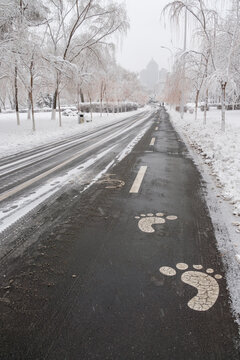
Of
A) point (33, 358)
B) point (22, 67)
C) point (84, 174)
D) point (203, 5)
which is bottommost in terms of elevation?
point (33, 358)

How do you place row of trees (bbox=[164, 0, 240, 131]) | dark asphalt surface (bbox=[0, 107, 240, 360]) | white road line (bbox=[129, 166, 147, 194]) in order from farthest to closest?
row of trees (bbox=[164, 0, 240, 131]), white road line (bbox=[129, 166, 147, 194]), dark asphalt surface (bbox=[0, 107, 240, 360])

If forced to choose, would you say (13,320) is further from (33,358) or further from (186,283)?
(186,283)

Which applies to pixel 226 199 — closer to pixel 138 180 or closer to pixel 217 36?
pixel 138 180

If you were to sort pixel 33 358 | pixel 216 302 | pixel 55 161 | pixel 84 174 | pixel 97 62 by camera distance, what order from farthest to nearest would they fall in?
pixel 97 62
pixel 55 161
pixel 84 174
pixel 216 302
pixel 33 358

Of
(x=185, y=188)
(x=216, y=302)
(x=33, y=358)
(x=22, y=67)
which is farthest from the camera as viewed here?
(x=22, y=67)

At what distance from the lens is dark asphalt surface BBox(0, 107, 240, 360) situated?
5.59 feet

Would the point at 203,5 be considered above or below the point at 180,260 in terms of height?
above

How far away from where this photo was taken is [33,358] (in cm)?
163

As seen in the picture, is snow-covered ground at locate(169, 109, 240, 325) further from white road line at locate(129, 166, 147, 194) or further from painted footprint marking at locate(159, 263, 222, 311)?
white road line at locate(129, 166, 147, 194)

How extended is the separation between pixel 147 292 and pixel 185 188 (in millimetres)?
3205

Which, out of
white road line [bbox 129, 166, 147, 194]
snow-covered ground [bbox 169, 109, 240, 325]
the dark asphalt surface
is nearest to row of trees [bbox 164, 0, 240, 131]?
snow-covered ground [bbox 169, 109, 240, 325]

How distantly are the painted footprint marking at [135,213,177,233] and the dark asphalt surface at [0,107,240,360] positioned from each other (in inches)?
3.4

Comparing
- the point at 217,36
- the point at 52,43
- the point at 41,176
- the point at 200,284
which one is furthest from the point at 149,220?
the point at 52,43

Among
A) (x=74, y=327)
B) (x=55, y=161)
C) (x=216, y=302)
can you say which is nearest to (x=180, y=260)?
(x=216, y=302)
